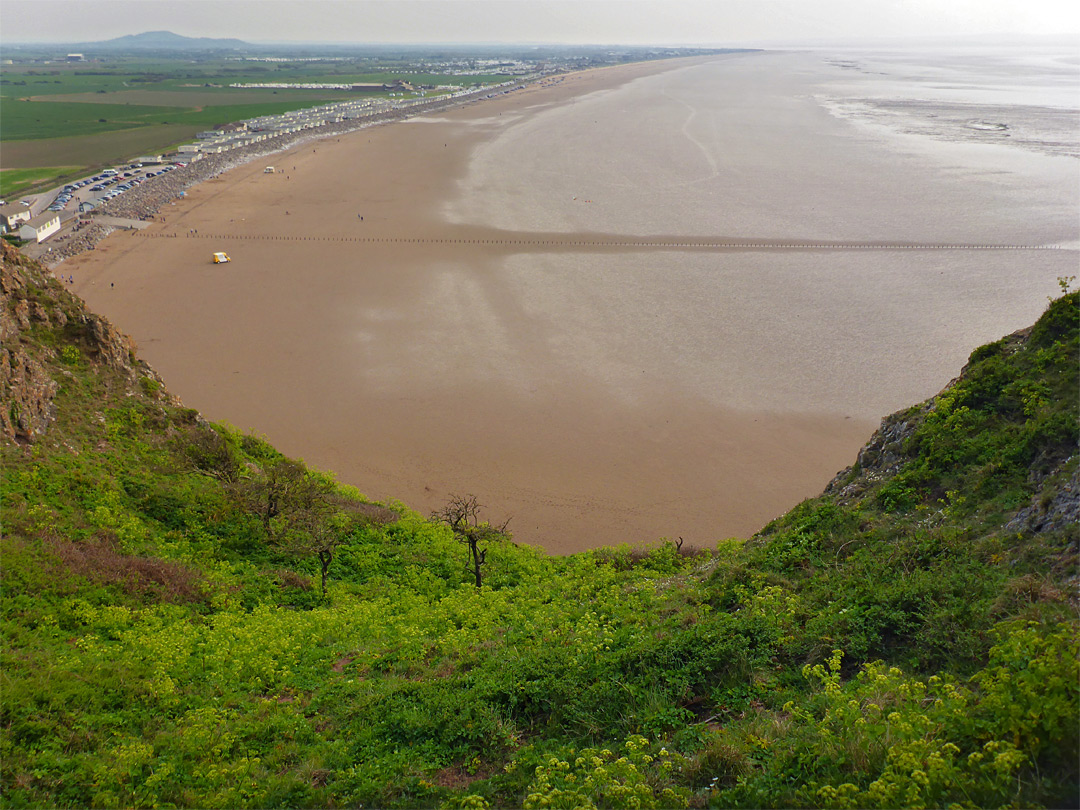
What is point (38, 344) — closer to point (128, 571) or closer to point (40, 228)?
point (128, 571)

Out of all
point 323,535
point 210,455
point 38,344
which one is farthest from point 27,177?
point 323,535

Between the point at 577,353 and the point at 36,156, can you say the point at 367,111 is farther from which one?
the point at 577,353

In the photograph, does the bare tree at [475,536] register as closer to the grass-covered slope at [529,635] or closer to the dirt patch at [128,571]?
the grass-covered slope at [529,635]

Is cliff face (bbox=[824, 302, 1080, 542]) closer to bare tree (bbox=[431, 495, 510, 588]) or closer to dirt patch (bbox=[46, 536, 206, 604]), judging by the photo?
bare tree (bbox=[431, 495, 510, 588])

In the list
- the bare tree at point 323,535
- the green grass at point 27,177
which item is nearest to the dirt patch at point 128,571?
the bare tree at point 323,535

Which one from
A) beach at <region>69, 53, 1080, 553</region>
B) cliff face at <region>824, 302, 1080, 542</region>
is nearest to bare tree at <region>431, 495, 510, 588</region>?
beach at <region>69, 53, 1080, 553</region>

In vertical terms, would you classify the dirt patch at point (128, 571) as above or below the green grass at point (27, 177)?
below

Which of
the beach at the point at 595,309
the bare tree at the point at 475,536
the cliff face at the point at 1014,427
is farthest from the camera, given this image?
the beach at the point at 595,309
